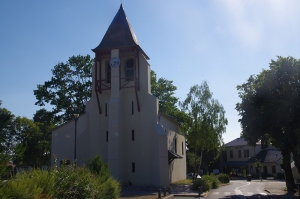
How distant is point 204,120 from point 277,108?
15577 millimetres

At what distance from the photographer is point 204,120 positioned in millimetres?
39062

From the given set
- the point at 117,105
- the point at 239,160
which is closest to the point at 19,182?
the point at 117,105

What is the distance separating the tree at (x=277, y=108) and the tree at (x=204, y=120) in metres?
12.0

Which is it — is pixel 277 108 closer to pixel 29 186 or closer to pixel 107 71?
pixel 107 71

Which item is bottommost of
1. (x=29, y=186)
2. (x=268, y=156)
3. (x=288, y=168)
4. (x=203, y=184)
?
(x=203, y=184)

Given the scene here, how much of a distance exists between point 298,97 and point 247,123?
181 inches

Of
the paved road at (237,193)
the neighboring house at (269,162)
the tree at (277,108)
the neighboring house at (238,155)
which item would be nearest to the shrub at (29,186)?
the paved road at (237,193)

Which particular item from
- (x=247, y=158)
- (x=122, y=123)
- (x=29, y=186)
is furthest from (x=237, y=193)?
(x=247, y=158)

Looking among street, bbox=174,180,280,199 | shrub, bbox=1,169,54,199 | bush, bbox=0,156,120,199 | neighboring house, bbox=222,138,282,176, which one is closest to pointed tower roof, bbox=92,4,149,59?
street, bbox=174,180,280,199

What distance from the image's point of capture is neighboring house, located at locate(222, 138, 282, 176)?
188 ft

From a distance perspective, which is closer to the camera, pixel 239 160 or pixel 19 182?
pixel 19 182

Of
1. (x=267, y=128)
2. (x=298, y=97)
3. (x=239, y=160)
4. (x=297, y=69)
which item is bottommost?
(x=239, y=160)

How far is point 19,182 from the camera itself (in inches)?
367

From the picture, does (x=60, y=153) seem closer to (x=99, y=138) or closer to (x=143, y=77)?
(x=99, y=138)
